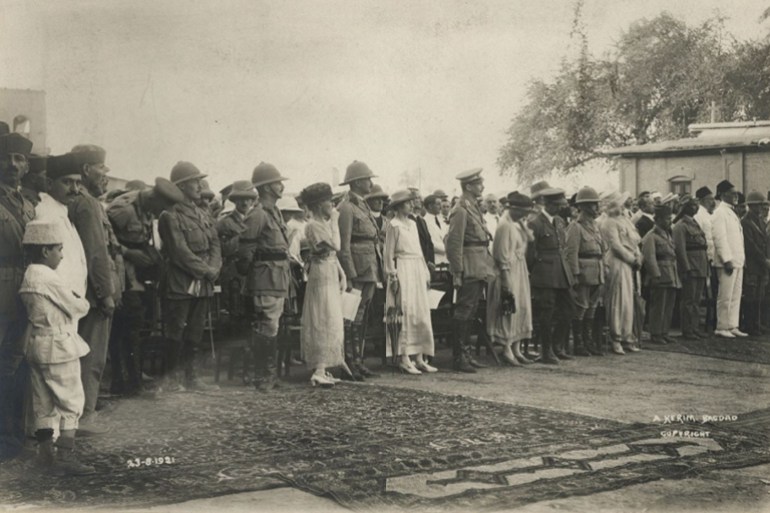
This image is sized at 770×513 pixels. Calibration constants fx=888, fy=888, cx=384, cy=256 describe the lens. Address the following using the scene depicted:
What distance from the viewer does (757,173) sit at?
1608 cm

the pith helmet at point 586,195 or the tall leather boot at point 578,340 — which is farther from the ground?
the pith helmet at point 586,195

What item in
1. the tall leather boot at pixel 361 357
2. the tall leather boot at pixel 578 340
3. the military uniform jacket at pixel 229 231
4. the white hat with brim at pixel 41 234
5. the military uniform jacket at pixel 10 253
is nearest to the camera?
the white hat with brim at pixel 41 234

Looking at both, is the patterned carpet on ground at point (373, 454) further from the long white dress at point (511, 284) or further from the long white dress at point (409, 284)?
the long white dress at point (511, 284)

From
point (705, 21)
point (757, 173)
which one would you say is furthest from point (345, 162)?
point (757, 173)

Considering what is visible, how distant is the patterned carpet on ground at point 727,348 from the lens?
9.63 metres

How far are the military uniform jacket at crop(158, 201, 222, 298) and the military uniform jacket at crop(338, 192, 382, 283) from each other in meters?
1.40

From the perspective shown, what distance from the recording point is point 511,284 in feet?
30.7

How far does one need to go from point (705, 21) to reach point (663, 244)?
3.85 meters

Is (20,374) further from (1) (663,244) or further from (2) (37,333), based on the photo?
(1) (663,244)

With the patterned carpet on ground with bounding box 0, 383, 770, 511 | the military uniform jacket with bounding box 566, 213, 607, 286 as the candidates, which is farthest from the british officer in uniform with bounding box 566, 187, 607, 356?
the patterned carpet on ground with bounding box 0, 383, 770, 511

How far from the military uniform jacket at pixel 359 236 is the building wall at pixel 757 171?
921cm

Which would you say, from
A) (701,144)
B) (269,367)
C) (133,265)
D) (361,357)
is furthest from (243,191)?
(701,144)

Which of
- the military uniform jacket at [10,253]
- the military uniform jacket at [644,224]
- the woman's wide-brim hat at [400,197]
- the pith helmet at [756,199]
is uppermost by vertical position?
the pith helmet at [756,199]

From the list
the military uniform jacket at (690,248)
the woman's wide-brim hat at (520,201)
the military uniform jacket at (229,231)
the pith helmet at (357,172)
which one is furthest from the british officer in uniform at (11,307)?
the military uniform jacket at (690,248)
